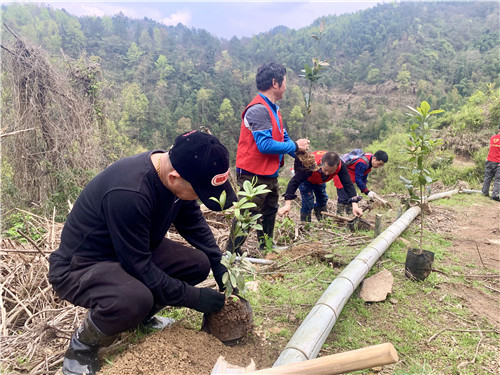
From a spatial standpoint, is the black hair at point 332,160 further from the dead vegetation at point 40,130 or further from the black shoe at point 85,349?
the dead vegetation at point 40,130

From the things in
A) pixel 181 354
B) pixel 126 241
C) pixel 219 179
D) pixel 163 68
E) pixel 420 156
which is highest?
pixel 163 68

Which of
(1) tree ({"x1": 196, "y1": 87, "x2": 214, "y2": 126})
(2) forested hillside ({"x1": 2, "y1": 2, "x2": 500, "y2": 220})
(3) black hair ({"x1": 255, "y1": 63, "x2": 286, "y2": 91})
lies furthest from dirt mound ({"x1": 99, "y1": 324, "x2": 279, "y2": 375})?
(1) tree ({"x1": 196, "y1": 87, "x2": 214, "y2": 126})

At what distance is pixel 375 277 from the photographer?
2.65 meters

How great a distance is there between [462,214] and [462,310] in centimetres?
401

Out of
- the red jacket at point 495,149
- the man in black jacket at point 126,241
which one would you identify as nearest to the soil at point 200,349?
the man in black jacket at point 126,241

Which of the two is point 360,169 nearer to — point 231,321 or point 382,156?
point 382,156

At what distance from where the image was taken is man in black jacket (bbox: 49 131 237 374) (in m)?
1.51

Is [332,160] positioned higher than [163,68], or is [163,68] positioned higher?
[163,68]

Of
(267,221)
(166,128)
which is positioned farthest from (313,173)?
(166,128)

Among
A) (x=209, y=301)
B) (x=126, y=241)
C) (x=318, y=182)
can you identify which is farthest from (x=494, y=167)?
(x=126, y=241)

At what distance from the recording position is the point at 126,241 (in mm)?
1527

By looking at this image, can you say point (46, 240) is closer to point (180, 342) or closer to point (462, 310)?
point (180, 342)

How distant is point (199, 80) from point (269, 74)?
199 feet

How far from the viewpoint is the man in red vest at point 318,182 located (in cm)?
416
